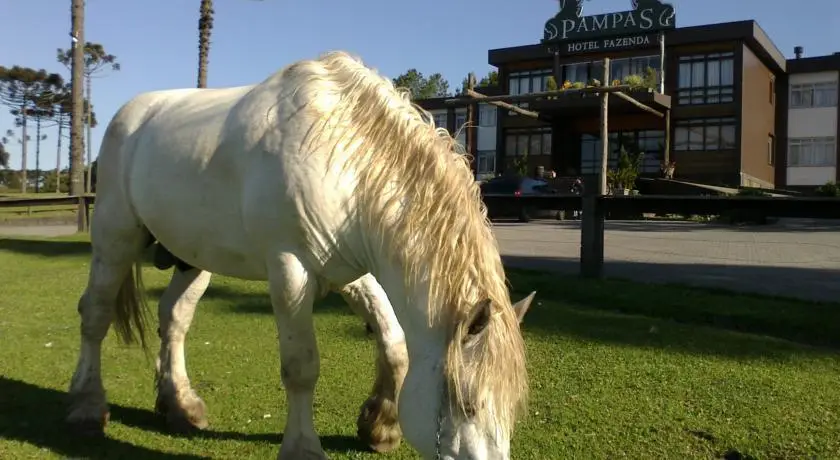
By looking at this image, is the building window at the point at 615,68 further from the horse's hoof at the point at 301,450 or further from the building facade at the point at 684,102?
the horse's hoof at the point at 301,450

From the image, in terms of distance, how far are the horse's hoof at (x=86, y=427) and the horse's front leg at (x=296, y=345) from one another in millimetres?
1236

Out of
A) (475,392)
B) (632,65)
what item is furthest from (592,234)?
(632,65)

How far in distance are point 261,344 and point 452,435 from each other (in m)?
3.48

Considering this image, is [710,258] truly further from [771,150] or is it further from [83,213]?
[771,150]

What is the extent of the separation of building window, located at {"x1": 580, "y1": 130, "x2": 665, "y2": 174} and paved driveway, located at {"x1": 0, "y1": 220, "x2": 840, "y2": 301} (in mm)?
16558

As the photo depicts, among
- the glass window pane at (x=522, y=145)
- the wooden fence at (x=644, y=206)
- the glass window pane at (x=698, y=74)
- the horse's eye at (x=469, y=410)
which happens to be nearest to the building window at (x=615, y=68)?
the glass window pane at (x=698, y=74)

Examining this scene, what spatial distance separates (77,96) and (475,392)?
55.9 ft

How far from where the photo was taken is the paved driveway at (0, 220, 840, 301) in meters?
7.85

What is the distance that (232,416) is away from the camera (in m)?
3.67

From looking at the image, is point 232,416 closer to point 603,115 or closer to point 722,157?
point 603,115

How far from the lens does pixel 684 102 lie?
32.2 meters

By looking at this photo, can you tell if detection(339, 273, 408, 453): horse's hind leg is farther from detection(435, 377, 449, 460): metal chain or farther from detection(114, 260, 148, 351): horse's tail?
detection(114, 260, 148, 351): horse's tail

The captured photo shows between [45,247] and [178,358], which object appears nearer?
[178,358]

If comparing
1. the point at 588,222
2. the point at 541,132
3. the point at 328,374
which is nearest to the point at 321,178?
the point at 328,374
